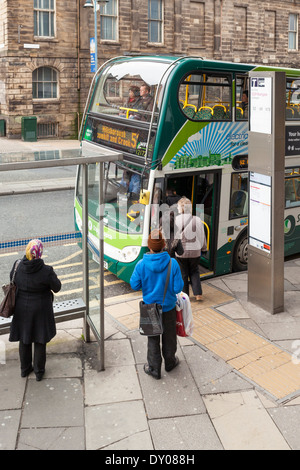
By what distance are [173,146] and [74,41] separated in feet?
67.4

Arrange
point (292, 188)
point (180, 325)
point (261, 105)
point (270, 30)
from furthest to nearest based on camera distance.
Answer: point (270, 30), point (292, 188), point (261, 105), point (180, 325)

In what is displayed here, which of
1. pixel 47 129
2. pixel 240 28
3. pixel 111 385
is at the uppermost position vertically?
pixel 240 28

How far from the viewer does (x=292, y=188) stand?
10352 mm

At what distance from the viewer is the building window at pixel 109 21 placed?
90.5 ft

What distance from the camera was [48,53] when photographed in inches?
1032

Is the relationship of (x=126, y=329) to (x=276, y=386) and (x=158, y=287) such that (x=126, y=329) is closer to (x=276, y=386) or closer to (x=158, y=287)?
(x=158, y=287)

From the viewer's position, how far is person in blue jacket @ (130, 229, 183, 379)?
19.1ft

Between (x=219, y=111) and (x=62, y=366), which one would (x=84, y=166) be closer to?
(x=62, y=366)

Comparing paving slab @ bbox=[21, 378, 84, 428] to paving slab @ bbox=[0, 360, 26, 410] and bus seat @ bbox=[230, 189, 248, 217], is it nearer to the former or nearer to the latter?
paving slab @ bbox=[0, 360, 26, 410]

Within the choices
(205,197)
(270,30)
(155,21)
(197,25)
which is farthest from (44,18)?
(205,197)

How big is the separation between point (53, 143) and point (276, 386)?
2175cm

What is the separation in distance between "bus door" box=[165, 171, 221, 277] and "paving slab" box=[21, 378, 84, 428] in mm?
4008

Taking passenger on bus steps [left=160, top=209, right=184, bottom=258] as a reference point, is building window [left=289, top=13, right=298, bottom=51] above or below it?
above

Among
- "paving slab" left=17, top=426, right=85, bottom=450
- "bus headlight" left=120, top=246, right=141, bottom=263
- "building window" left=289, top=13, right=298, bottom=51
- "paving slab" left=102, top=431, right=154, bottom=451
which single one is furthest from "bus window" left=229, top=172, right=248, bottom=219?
"building window" left=289, top=13, right=298, bottom=51
